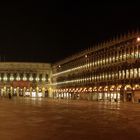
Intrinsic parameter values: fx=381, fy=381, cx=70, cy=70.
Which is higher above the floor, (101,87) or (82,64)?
(82,64)

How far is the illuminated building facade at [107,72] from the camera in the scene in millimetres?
110681

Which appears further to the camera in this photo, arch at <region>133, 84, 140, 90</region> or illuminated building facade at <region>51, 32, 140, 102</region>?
illuminated building facade at <region>51, 32, 140, 102</region>

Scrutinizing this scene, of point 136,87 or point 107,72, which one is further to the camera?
point 107,72

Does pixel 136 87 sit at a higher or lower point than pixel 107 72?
lower

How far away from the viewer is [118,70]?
12156 centimetres

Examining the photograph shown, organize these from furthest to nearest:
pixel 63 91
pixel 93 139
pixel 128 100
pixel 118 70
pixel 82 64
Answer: pixel 63 91
pixel 82 64
pixel 118 70
pixel 128 100
pixel 93 139

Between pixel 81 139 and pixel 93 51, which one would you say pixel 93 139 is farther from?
pixel 93 51

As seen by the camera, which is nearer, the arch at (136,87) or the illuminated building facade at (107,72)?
the arch at (136,87)

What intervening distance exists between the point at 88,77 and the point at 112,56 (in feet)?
81.6

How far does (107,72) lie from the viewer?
131 meters

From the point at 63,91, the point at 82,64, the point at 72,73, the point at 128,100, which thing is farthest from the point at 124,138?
the point at 63,91

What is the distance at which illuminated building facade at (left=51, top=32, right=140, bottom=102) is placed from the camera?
111 metres

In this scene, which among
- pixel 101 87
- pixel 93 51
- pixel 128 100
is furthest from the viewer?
pixel 93 51

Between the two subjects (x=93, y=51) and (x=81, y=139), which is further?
(x=93, y=51)
